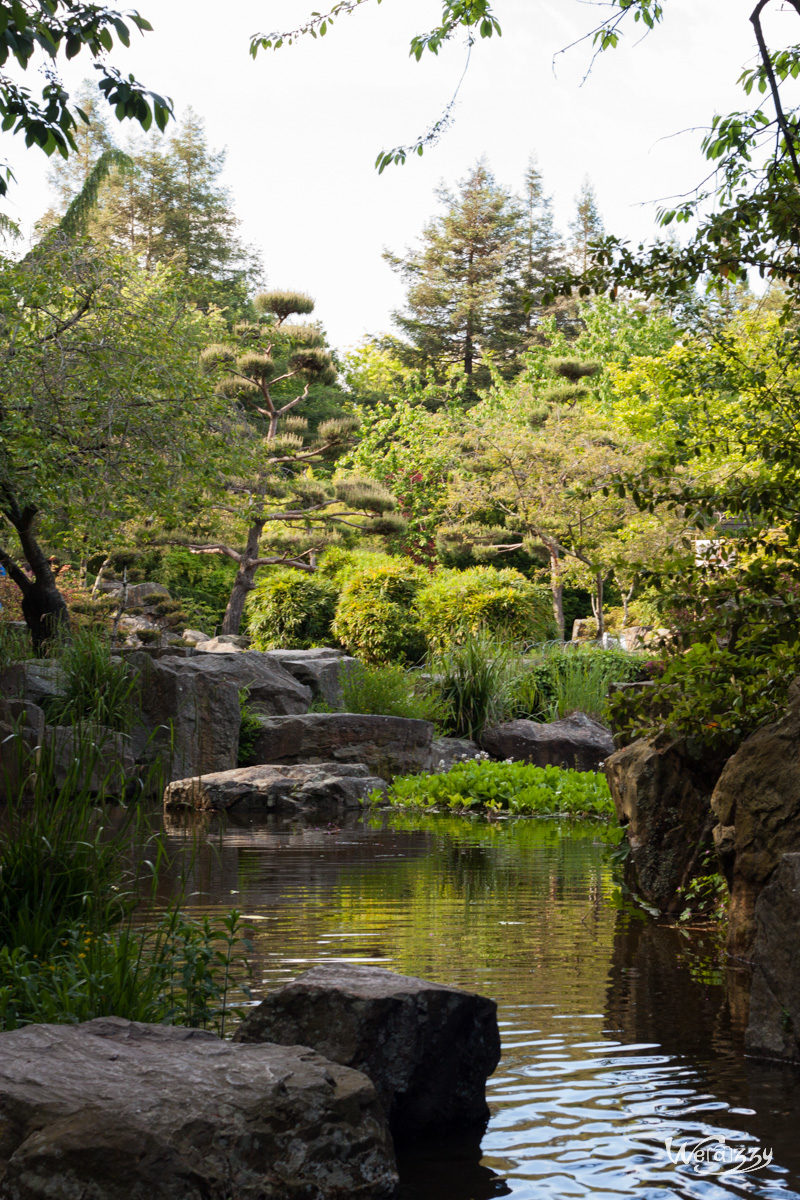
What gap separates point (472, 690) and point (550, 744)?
1.77m

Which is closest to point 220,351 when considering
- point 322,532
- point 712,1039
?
point 322,532

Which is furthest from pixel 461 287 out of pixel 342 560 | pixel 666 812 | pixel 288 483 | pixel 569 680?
pixel 666 812

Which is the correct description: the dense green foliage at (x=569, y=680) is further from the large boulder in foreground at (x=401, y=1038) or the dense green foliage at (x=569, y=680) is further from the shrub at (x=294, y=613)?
the large boulder in foreground at (x=401, y=1038)

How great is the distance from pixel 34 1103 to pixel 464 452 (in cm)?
2671

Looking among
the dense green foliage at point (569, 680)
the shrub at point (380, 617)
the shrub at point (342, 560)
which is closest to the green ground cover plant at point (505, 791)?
the dense green foliage at point (569, 680)

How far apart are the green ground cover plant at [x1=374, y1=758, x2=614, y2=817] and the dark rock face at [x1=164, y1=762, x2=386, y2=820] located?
1.44 feet

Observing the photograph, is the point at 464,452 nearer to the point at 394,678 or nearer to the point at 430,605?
the point at 430,605

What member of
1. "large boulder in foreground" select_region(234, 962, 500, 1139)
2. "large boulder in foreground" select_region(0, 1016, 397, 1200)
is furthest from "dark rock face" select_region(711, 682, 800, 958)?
"large boulder in foreground" select_region(0, 1016, 397, 1200)

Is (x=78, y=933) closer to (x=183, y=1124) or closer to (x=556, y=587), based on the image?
(x=183, y=1124)

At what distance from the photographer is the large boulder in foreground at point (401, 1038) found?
122 inches

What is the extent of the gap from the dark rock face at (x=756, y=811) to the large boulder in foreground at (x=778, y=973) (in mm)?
848

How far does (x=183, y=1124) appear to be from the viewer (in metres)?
2.34

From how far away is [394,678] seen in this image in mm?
15414

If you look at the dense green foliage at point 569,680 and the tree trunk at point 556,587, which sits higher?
the tree trunk at point 556,587
